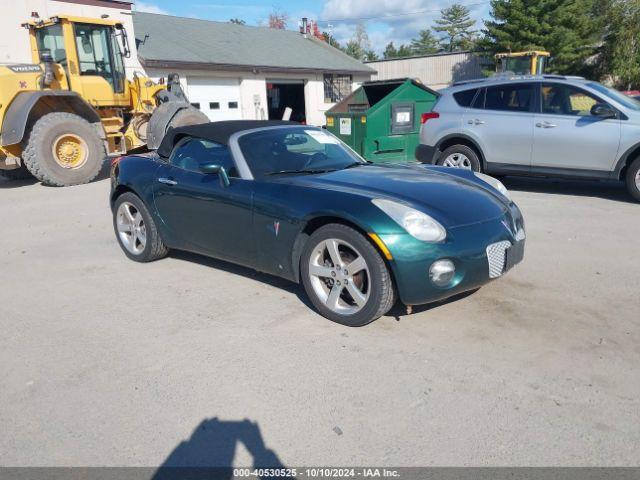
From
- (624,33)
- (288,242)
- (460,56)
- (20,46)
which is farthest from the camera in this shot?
(460,56)

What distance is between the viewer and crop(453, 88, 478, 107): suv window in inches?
332

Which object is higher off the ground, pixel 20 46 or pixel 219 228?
pixel 20 46

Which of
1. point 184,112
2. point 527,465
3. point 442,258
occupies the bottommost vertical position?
point 527,465

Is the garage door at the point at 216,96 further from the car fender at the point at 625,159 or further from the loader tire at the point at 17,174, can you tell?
the car fender at the point at 625,159

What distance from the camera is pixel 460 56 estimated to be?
39844 mm

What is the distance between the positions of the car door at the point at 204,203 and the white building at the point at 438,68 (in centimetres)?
3665

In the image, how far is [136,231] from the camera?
5.33 meters

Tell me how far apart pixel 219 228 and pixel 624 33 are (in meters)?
37.0

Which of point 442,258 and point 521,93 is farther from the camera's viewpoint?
point 521,93

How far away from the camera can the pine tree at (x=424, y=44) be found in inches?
3868

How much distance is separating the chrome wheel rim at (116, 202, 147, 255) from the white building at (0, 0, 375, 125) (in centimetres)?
1334

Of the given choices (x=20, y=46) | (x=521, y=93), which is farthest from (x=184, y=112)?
(x=20, y=46)

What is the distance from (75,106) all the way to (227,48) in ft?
45.3

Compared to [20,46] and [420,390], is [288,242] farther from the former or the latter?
[20,46]
